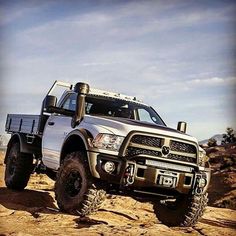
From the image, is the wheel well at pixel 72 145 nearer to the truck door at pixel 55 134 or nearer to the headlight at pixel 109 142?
the truck door at pixel 55 134

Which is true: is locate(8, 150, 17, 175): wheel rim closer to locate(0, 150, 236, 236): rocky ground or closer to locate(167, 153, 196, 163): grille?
locate(0, 150, 236, 236): rocky ground

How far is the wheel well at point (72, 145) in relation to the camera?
5664mm

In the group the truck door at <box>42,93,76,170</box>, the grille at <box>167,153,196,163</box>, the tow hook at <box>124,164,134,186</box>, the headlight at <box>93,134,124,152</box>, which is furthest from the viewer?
the truck door at <box>42,93,76,170</box>

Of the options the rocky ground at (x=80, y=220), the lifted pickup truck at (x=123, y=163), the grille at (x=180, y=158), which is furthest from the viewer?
the grille at (x=180, y=158)

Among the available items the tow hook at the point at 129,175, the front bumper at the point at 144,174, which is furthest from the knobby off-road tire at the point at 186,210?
the tow hook at the point at 129,175

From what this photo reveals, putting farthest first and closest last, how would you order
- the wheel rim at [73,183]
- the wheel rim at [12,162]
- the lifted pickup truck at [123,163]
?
the wheel rim at [12,162] < the wheel rim at [73,183] < the lifted pickup truck at [123,163]

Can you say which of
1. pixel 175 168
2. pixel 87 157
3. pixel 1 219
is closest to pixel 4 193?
pixel 1 219

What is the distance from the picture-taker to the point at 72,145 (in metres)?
5.91

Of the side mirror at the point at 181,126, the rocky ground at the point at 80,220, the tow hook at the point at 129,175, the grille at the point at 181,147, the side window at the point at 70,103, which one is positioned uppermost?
the side window at the point at 70,103

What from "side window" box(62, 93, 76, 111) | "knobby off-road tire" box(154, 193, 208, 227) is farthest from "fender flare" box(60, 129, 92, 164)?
"knobby off-road tire" box(154, 193, 208, 227)

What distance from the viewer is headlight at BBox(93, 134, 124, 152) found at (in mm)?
5082

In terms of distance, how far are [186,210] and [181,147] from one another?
42.5 inches

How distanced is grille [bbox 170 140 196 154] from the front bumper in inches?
10.4

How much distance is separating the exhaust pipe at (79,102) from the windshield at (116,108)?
2.23ft
